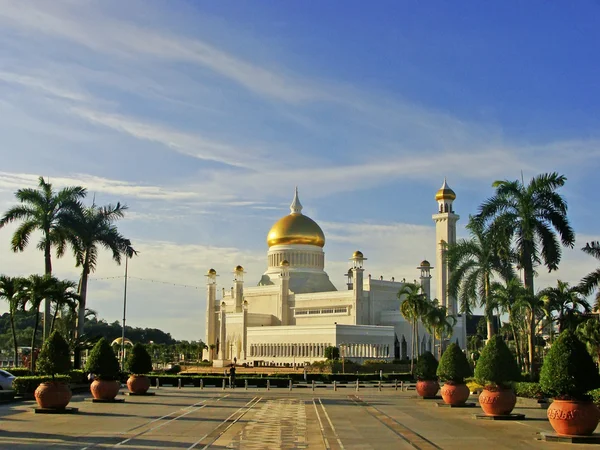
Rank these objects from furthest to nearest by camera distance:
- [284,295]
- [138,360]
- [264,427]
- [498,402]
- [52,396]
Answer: [284,295]
[138,360]
[52,396]
[498,402]
[264,427]

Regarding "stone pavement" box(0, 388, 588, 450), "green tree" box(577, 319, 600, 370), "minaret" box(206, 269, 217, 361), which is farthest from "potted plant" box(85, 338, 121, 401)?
"minaret" box(206, 269, 217, 361)

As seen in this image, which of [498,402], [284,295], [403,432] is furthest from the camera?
[284,295]

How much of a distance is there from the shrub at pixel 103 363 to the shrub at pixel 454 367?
12159 millimetres

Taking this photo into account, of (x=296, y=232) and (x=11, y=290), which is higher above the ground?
(x=296, y=232)

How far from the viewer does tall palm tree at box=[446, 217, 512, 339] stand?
38.6m

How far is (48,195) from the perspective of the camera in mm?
41438

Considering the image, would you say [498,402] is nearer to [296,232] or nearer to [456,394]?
[456,394]

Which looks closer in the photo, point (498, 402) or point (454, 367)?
point (498, 402)

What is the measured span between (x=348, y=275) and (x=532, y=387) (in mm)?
63468

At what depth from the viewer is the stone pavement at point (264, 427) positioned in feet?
55.7

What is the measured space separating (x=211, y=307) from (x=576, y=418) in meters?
82.2

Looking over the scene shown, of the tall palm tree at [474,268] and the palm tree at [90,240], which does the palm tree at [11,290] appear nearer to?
the palm tree at [90,240]

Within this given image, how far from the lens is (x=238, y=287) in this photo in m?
95.8

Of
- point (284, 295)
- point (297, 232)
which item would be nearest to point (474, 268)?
point (284, 295)
